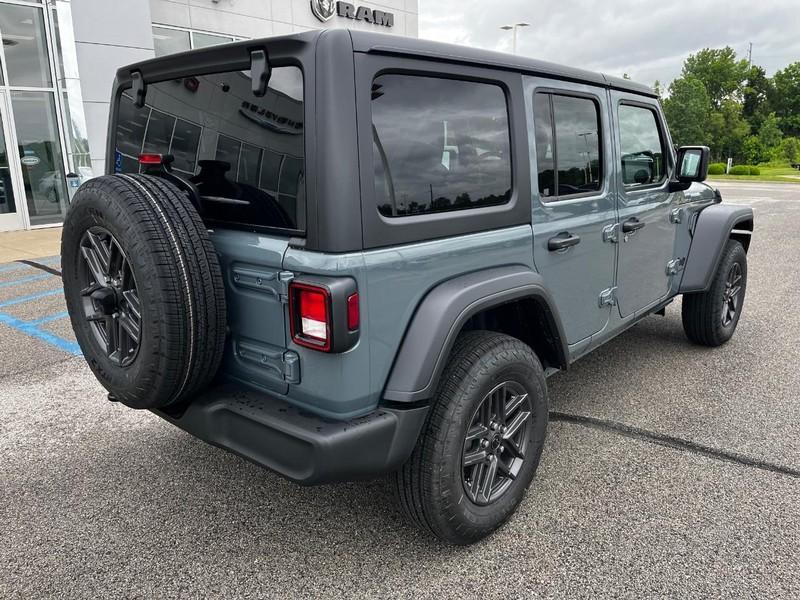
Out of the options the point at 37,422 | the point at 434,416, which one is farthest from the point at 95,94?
the point at 434,416

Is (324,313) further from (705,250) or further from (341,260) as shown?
(705,250)

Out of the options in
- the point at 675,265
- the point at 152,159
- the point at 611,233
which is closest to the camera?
the point at 152,159

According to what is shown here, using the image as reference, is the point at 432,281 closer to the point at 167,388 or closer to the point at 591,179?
the point at 167,388

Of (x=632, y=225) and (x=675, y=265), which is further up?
(x=632, y=225)

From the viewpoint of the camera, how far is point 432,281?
2.22m

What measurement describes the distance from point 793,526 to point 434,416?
162cm

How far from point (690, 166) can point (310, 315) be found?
296 cm

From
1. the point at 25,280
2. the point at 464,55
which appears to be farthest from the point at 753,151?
the point at 464,55

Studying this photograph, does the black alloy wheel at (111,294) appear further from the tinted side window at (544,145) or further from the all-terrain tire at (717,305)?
the all-terrain tire at (717,305)

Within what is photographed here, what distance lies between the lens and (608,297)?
3.31 meters

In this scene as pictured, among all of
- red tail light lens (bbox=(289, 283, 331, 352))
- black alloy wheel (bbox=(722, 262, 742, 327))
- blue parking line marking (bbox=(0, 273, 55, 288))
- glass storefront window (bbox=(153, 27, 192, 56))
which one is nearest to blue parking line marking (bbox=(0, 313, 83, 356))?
blue parking line marking (bbox=(0, 273, 55, 288))

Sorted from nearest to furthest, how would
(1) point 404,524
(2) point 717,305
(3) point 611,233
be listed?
(1) point 404,524, (3) point 611,233, (2) point 717,305

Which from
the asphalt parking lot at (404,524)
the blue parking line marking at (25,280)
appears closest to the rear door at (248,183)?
the asphalt parking lot at (404,524)

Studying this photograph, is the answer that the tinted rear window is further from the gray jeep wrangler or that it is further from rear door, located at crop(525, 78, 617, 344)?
rear door, located at crop(525, 78, 617, 344)
